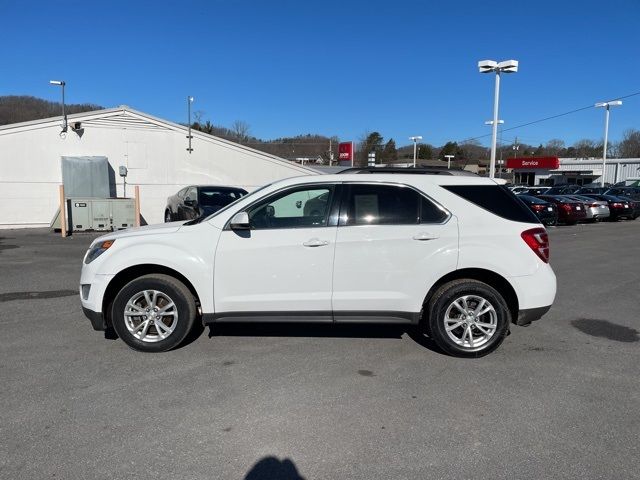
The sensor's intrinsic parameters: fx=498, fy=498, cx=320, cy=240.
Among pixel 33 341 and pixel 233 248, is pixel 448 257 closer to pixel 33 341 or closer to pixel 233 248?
pixel 233 248

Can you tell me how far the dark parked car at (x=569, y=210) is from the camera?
2269 centimetres

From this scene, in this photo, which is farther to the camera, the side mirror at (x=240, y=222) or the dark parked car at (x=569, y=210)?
the dark parked car at (x=569, y=210)

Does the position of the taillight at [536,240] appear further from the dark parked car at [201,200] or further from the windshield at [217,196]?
the windshield at [217,196]

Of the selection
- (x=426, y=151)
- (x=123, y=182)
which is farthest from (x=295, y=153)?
(x=123, y=182)

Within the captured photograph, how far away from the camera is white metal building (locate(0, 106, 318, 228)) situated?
58.2 feet

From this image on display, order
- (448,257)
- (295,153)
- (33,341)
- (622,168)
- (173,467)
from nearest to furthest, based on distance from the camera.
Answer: (173,467) < (448,257) < (33,341) < (622,168) < (295,153)

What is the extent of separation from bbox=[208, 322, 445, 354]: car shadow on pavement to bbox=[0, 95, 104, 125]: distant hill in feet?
57.1

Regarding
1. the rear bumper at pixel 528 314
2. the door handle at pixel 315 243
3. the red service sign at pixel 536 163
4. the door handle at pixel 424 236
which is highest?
the red service sign at pixel 536 163

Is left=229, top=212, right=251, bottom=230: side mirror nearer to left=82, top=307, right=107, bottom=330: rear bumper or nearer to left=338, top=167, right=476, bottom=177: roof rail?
left=338, top=167, right=476, bottom=177: roof rail

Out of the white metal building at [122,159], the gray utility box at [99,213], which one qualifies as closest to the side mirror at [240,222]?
the gray utility box at [99,213]

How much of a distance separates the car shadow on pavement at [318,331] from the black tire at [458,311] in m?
0.49

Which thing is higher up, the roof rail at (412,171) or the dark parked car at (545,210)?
the roof rail at (412,171)

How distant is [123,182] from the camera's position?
19281 millimetres

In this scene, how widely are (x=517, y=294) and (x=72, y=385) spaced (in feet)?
13.4
